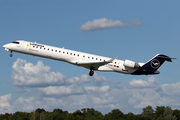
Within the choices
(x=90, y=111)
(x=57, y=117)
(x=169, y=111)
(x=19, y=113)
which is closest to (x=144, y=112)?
(x=169, y=111)

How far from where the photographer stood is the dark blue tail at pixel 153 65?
4331 cm

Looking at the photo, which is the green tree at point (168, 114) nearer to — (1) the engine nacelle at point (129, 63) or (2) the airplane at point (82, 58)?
(2) the airplane at point (82, 58)

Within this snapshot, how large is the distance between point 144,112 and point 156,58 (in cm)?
9703

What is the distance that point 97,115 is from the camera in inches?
5202

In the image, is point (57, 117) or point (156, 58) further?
point (57, 117)

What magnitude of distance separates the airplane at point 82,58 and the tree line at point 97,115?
70.6 meters

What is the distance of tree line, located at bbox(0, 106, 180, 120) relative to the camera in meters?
114

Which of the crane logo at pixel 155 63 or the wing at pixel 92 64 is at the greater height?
the crane logo at pixel 155 63

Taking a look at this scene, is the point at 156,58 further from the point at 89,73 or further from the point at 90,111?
the point at 90,111

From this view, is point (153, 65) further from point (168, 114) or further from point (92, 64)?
point (168, 114)

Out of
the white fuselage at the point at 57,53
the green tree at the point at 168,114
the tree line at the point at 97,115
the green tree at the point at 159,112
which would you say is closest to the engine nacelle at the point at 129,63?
the white fuselage at the point at 57,53

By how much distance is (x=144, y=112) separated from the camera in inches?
5344

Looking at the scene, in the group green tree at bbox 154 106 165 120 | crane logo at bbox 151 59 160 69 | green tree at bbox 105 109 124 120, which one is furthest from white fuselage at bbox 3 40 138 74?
green tree at bbox 154 106 165 120

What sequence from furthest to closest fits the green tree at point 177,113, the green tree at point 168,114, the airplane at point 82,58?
the green tree at point 177,113 < the green tree at point 168,114 < the airplane at point 82,58
